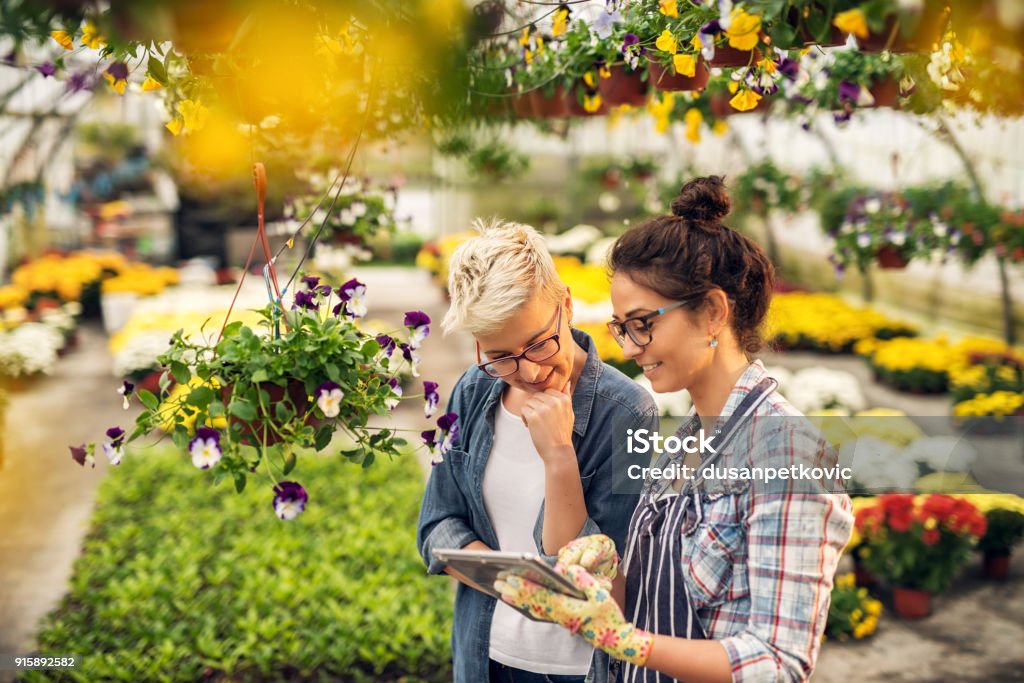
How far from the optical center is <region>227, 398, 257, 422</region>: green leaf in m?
1.81

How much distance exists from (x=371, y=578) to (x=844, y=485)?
3.15m

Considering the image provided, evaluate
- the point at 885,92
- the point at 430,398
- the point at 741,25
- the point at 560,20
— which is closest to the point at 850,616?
the point at 885,92

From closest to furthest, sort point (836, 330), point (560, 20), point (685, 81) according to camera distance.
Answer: point (560, 20) → point (685, 81) → point (836, 330)

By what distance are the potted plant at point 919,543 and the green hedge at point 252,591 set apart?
6.24 ft

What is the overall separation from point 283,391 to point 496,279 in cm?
56

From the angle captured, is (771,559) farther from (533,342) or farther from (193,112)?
(193,112)

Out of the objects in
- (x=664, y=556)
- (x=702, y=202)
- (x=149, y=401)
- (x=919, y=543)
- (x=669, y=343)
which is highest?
(x=702, y=202)

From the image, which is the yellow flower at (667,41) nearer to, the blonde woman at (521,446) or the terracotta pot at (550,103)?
the blonde woman at (521,446)

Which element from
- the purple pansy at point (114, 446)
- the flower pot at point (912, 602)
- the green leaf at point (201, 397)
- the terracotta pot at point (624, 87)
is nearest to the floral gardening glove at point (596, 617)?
the green leaf at point (201, 397)

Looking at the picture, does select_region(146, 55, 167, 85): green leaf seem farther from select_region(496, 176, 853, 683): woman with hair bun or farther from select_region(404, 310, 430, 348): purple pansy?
select_region(496, 176, 853, 683): woman with hair bun

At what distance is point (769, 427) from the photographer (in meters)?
1.41

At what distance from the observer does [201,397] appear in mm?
1852

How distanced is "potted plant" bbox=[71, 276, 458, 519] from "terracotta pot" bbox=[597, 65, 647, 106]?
1217mm

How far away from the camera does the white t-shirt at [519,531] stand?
1836 millimetres
